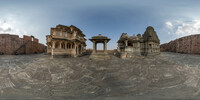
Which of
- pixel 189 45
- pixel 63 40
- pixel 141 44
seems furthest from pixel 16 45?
pixel 189 45

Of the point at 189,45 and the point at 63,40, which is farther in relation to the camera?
the point at 189,45

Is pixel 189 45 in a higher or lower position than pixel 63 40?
lower

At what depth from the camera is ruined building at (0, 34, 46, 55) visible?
20336 millimetres

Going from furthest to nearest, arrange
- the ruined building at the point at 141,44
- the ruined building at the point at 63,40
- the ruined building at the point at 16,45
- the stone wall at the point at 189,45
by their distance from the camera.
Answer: the stone wall at the point at 189,45, the ruined building at the point at 16,45, the ruined building at the point at 141,44, the ruined building at the point at 63,40

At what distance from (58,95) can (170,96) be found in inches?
237

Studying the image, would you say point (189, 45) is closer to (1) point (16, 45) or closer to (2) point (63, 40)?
(2) point (63, 40)

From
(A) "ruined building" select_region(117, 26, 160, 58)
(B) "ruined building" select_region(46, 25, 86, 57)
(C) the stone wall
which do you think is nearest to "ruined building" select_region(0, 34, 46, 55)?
(B) "ruined building" select_region(46, 25, 86, 57)

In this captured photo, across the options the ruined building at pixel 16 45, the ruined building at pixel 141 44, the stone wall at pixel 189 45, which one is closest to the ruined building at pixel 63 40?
the ruined building at pixel 141 44

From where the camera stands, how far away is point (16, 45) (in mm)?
22094

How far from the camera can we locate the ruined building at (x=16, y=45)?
66.7 feet

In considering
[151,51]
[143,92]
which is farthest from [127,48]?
[143,92]

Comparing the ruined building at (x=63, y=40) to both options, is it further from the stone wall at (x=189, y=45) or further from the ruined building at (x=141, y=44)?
the stone wall at (x=189, y=45)

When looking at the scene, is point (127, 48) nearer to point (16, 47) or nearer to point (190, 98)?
point (190, 98)

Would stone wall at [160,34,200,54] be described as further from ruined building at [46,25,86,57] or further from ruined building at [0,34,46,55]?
ruined building at [0,34,46,55]
